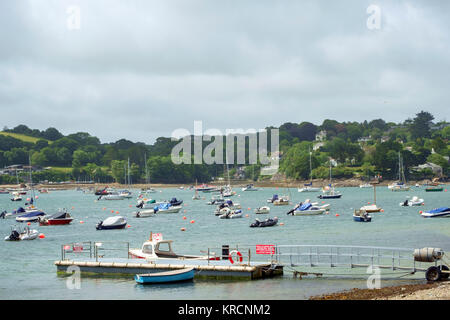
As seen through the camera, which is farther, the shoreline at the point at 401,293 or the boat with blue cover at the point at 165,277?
the boat with blue cover at the point at 165,277

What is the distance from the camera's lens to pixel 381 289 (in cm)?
3866

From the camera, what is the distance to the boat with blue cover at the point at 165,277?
43.2 meters

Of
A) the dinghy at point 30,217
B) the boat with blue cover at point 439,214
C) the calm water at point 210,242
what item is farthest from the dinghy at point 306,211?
the dinghy at point 30,217

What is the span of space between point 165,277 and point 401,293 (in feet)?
51.5

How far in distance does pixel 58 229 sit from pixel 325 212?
156 feet

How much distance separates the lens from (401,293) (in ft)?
119

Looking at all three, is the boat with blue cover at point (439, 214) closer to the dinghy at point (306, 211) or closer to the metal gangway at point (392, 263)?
the dinghy at point (306, 211)

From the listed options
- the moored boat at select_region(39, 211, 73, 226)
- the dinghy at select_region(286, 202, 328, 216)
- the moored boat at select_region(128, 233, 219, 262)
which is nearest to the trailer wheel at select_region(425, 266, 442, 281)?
the moored boat at select_region(128, 233, 219, 262)

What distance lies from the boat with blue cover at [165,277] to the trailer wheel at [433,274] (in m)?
15.7

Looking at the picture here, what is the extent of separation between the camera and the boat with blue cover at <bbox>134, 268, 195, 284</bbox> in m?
43.2

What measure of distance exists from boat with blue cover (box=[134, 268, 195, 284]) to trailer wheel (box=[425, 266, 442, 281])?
51.4 feet
